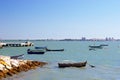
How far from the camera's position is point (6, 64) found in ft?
155

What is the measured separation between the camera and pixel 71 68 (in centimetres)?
5512

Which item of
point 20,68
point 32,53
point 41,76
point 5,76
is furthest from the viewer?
point 32,53

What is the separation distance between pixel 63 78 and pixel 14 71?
8.25 meters

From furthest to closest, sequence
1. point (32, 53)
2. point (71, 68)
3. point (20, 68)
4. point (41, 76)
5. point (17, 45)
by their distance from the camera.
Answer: point (17, 45) → point (32, 53) → point (71, 68) → point (20, 68) → point (41, 76)

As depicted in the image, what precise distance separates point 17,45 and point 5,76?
136288 mm

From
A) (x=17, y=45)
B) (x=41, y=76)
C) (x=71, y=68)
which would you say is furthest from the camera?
(x=17, y=45)

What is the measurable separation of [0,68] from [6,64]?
13.0 ft

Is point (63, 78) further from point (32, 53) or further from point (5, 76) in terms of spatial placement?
point (32, 53)

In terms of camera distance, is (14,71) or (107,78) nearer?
(107,78)

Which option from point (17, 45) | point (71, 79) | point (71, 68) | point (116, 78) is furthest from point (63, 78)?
point (17, 45)

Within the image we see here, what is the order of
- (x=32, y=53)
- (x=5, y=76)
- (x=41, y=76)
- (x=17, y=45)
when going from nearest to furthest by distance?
(x=5, y=76) → (x=41, y=76) → (x=32, y=53) → (x=17, y=45)

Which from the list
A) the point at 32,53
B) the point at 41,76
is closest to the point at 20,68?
the point at 41,76

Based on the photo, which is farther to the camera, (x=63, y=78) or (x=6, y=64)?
(x=6, y=64)

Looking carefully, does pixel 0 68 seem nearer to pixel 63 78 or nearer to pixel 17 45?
pixel 63 78
